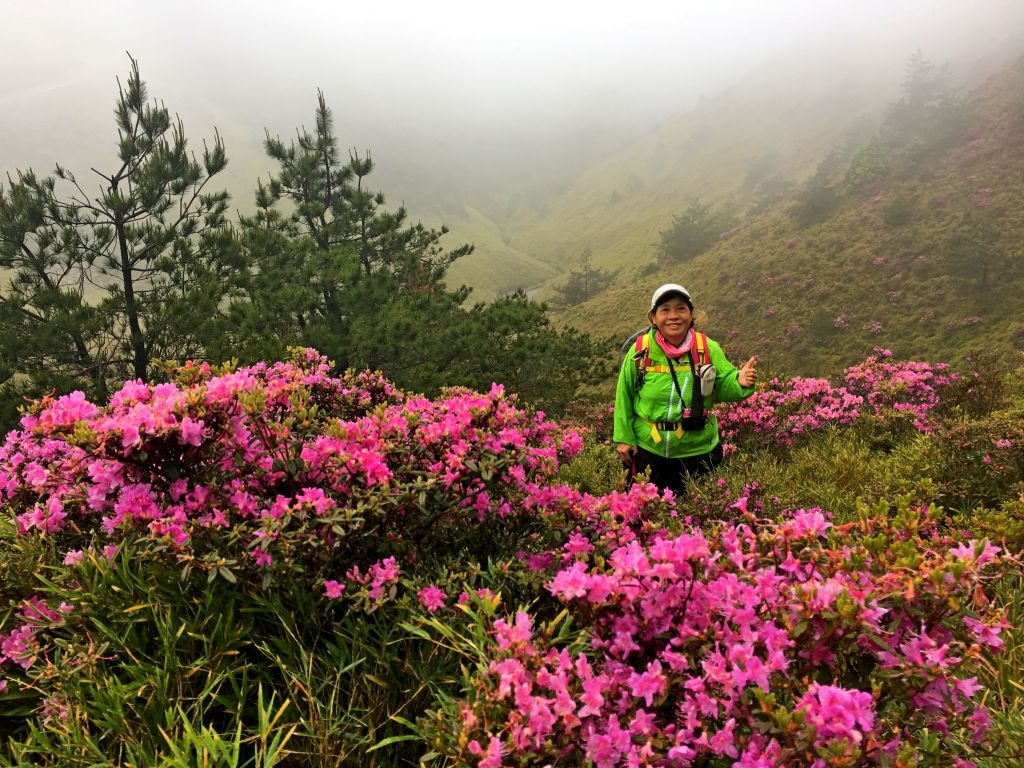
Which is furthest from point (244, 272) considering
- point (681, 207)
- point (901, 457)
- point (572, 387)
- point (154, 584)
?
point (681, 207)

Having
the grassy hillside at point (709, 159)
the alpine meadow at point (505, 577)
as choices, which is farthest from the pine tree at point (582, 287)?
the alpine meadow at point (505, 577)

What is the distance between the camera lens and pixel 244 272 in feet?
36.8

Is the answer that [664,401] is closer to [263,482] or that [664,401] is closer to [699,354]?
[699,354]

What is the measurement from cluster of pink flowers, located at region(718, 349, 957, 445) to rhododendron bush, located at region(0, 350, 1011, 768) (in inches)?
204

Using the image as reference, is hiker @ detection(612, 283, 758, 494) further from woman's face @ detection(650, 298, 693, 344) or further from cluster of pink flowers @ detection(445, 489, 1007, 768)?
cluster of pink flowers @ detection(445, 489, 1007, 768)

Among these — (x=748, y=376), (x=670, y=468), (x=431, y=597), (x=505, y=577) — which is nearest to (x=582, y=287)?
(x=670, y=468)

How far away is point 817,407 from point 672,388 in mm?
4927

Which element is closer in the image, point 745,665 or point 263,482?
point 745,665

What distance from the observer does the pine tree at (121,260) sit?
9055mm

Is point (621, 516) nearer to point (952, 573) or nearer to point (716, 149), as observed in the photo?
point (952, 573)

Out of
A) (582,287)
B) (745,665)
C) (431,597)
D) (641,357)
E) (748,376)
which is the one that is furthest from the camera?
(582,287)

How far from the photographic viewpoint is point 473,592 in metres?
1.85

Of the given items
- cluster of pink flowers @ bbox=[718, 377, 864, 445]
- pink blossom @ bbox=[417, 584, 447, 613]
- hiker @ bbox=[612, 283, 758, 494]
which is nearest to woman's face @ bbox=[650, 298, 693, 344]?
hiker @ bbox=[612, 283, 758, 494]

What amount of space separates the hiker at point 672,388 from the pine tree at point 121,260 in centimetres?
934
